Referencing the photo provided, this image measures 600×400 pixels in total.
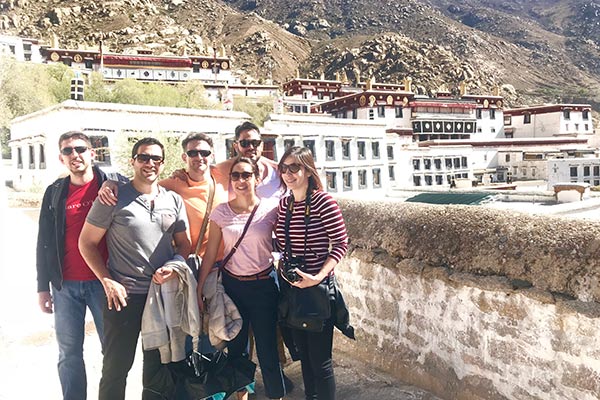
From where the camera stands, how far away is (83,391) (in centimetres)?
381

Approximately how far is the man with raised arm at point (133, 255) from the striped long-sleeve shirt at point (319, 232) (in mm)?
896

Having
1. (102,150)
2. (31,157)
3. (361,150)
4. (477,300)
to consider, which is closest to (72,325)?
(477,300)

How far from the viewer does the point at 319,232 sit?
11.6ft

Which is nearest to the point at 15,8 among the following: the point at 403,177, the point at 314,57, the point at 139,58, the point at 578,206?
the point at 139,58

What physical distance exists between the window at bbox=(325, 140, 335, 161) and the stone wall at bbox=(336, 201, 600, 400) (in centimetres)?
3684

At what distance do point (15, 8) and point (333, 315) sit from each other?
12145 centimetres

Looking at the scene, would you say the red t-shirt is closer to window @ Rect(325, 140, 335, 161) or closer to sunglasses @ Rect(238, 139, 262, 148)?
sunglasses @ Rect(238, 139, 262, 148)

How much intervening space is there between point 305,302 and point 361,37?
5336 inches

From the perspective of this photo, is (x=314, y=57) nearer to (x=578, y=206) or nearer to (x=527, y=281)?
(x=578, y=206)

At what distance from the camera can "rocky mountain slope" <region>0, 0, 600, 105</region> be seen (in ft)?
330

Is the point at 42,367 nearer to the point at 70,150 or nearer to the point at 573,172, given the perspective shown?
the point at 70,150

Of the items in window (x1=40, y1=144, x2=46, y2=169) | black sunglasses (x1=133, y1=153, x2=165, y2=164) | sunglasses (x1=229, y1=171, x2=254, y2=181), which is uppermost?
window (x1=40, y1=144, x2=46, y2=169)

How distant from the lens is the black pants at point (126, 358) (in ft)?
11.3

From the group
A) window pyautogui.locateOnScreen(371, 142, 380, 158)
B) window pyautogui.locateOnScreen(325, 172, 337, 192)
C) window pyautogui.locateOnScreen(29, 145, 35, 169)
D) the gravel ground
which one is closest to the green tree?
window pyautogui.locateOnScreen(29, 145, 35, 169)
